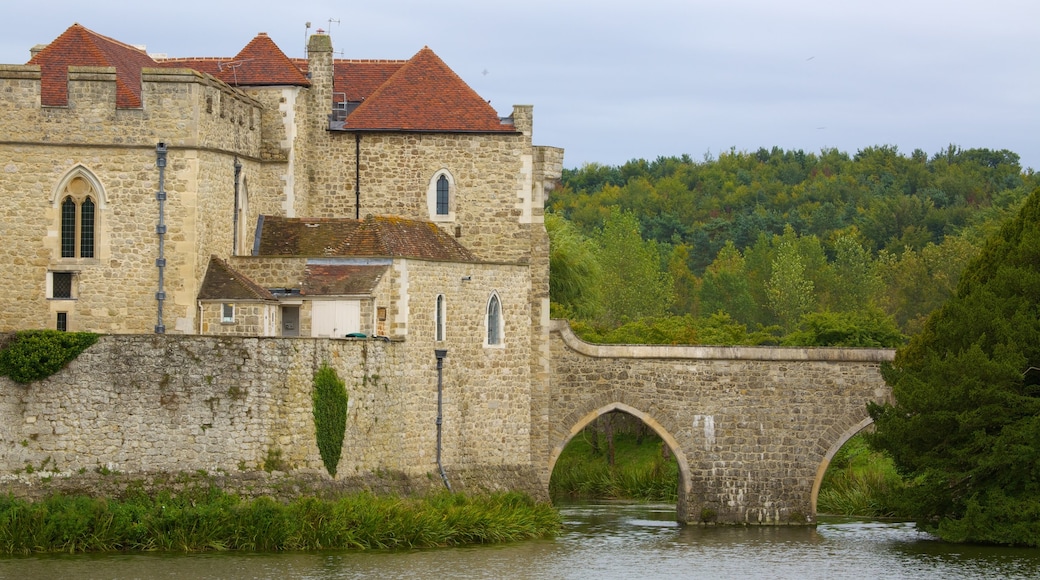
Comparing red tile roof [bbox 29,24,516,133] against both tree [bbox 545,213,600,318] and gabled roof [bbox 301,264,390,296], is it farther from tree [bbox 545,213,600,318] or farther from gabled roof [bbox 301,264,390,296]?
tree [bbox 545,213,600,318]

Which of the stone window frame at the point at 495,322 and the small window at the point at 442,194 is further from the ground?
the small window at the point at 442,194

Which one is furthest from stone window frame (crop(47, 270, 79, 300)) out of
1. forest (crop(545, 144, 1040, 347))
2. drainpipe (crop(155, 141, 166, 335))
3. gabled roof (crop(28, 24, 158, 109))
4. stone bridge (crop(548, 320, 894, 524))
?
forest (crop(545, 144, 1040, 347))

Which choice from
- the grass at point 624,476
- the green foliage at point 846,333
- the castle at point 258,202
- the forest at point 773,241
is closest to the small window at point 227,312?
the castle at point 258,202

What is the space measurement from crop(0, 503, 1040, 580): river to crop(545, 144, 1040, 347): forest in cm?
1843

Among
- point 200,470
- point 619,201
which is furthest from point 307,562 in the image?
point 619,201

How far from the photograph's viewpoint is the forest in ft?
223

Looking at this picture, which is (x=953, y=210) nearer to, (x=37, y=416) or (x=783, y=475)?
(x=783, y=475)

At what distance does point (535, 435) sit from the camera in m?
47.4

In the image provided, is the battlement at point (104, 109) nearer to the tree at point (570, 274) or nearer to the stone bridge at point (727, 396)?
the stone bridge at point (727, 396)

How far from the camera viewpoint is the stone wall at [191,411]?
37.8 m

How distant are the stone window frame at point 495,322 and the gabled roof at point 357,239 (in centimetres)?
115

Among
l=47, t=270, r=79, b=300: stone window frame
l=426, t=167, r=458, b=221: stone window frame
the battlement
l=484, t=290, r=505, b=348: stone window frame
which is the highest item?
the battlement

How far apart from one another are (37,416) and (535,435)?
1346cm

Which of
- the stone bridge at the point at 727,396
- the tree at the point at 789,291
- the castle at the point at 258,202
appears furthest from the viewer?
the tree at the point at 789,291
